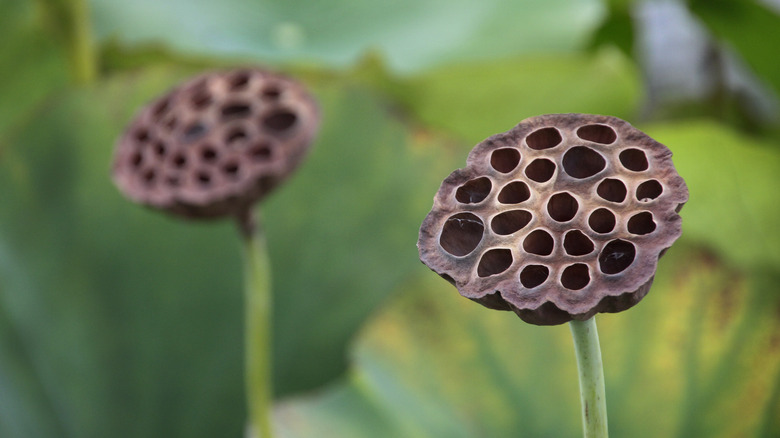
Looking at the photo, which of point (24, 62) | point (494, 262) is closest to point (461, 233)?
point (494, 262)

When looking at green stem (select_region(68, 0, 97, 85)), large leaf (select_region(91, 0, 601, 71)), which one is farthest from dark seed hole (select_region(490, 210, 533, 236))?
large leaf (select_region(91, 0, 601, 71))

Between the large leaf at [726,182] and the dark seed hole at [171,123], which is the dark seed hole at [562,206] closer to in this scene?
the dark seed hole at [171,123]

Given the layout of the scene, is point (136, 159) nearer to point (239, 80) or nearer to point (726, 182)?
point (239, 80)

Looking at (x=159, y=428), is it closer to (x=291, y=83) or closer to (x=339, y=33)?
(x=291, y=83)

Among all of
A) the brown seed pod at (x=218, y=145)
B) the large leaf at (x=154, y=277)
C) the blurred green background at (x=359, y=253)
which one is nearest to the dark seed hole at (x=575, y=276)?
the brown seed pod at (x=218, y=145)

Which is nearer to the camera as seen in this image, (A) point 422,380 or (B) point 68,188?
(A) point 422,380

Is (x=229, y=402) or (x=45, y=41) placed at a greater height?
(x=45, y=41)

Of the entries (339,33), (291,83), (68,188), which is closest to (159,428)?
(68,188)
